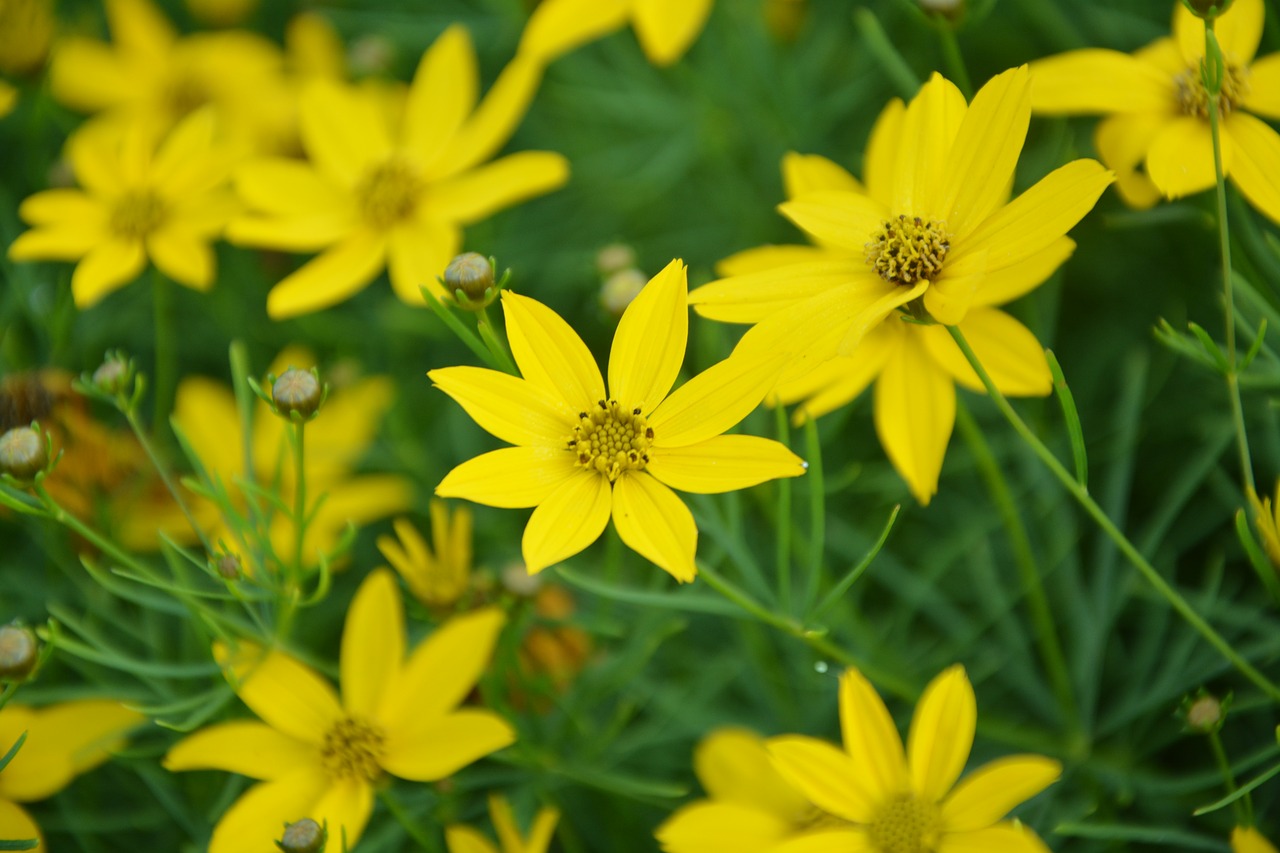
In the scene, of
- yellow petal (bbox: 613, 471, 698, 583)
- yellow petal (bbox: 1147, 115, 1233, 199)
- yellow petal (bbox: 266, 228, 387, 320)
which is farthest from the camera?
yellow petal (bbox: 266, 228, 387, 320)

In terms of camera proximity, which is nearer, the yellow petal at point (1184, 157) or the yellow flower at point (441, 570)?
the yellow petal at point (1184, 157)

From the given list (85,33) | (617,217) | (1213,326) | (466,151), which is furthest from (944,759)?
(85,33)

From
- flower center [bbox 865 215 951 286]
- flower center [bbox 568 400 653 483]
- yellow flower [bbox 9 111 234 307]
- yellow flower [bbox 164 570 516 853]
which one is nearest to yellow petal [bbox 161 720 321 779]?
yellow flower [bbox 164 570 516 853]

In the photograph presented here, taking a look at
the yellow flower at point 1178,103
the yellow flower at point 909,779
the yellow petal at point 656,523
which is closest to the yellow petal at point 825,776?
the yellow flower at point 909,779

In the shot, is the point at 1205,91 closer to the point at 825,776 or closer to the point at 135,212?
the point at 825,776

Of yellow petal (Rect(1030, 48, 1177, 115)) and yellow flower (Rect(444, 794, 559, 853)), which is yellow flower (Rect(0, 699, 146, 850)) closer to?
yellow flower (Rect(444, 794, 559, 853))

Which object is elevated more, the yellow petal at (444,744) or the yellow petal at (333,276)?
the yellow petal at (333,276)

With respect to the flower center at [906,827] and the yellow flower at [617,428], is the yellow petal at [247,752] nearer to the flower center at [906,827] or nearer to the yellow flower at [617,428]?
the yellow flower at [617,428]
